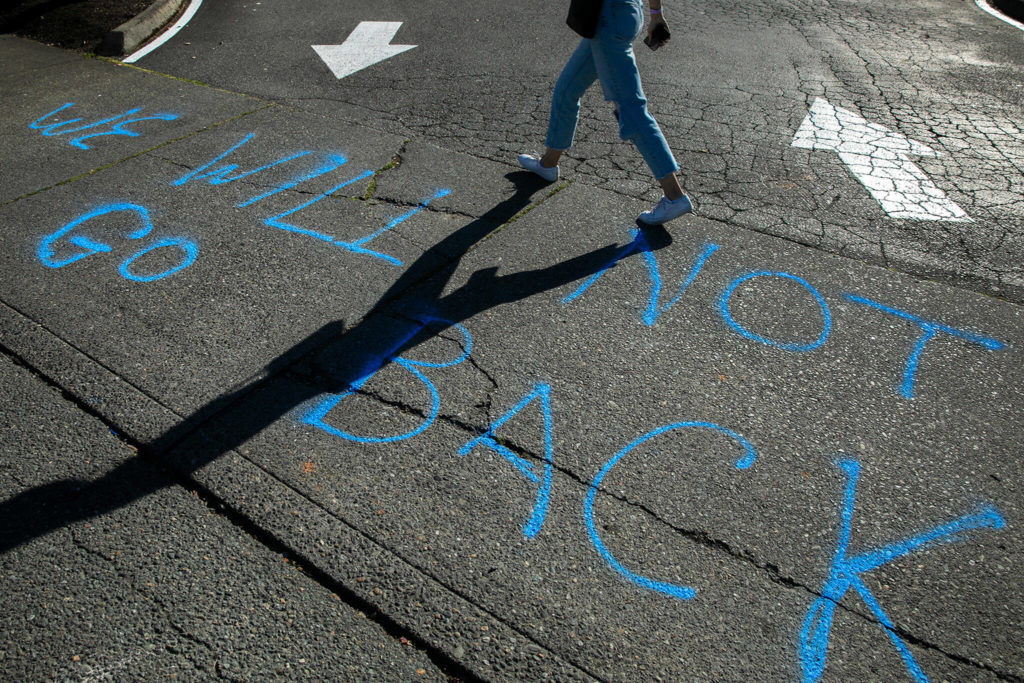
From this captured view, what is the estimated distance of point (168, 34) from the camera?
764 cm

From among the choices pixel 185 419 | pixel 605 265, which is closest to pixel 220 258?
pixel 185 419

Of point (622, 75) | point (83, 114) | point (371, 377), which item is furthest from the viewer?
point (83, 114)

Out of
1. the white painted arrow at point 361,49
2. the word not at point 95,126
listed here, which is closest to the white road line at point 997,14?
the white painted arrow at point 361,49

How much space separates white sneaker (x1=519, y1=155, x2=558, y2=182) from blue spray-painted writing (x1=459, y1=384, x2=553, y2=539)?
6.71 feet

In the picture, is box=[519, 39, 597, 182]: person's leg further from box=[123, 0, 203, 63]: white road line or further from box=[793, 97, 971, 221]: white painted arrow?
box=[123, 0, 203, 63]: white road line

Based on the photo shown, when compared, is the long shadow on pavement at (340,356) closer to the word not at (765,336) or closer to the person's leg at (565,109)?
the word not at (765,336)

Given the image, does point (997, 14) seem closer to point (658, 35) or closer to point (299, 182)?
point (658, 35)

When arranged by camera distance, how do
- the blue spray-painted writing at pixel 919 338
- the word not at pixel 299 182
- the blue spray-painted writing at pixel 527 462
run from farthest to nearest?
the word not at pixel 299 182, the blue spray-painted writing at pixel 919 338, the blue spray-painted writing at pixel 527 462

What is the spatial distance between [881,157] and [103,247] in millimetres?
4926

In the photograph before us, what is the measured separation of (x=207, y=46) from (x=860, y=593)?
24.7ft

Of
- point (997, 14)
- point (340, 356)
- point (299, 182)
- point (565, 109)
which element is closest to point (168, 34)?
point (299, 182)

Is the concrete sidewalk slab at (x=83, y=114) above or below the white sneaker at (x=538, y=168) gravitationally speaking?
above

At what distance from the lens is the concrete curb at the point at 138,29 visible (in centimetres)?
708

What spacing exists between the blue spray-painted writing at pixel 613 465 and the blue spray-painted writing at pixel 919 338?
32.5 inches
